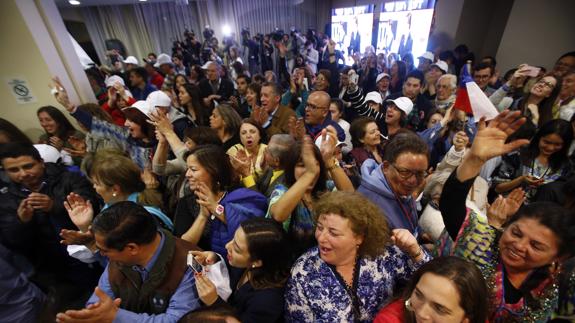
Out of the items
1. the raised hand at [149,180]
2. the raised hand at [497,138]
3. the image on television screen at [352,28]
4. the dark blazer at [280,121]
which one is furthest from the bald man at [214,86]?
the image on television screen at [352,28]

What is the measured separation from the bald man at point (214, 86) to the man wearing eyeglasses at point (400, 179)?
4.17 m

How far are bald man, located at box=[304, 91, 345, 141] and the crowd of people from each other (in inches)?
0.7

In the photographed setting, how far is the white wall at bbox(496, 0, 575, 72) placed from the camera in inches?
209

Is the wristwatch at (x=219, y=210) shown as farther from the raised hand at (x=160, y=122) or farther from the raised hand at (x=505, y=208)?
the raised hand at (x=505, y=208)

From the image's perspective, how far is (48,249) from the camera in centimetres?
232

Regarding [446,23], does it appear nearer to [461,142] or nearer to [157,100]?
[461,142]

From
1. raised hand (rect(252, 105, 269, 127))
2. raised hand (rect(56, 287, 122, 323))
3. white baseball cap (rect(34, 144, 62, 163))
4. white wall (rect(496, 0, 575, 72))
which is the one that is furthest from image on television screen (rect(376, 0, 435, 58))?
raised hand (rect(56, 287, 122, 323))

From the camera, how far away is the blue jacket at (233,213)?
1769 millimetres

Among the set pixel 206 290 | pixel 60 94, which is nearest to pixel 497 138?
pixel 206 290

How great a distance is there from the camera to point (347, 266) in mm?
1398

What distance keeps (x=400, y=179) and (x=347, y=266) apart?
0.65m

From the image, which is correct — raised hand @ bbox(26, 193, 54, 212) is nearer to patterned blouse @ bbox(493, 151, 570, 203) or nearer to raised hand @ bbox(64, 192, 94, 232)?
raised hand @ bbox(64, 192, 94, 232)

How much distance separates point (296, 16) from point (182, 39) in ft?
20.5

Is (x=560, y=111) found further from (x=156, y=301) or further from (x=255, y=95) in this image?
(x=156, y=301)
